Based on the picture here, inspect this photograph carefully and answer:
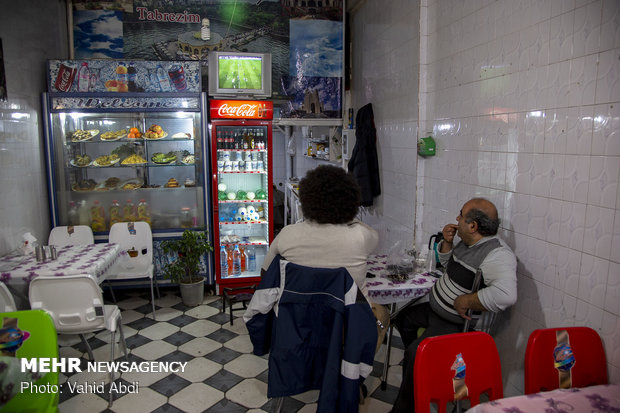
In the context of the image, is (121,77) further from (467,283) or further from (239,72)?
(467,283)

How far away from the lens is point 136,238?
4.48 m

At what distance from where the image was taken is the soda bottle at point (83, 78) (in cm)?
441

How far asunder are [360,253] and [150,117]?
3469mm

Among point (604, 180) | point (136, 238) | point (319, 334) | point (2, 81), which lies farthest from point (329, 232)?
point (2, 81)

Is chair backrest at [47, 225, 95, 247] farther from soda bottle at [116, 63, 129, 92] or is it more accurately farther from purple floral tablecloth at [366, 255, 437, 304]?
purple floral tablecloth at [366, 255, 437, 304]

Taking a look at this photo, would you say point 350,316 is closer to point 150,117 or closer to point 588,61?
point 588,61

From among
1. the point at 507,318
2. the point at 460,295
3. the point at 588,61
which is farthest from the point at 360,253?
the point at 588,61

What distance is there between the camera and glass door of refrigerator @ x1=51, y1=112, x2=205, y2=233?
468 centimetres

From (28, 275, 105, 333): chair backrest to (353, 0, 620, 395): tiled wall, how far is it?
2624mm

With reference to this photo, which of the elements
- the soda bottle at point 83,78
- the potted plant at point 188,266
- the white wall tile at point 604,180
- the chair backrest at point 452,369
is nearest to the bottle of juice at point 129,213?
the potted plant at point 188,266

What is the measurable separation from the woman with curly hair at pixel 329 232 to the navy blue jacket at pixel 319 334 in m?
0.12

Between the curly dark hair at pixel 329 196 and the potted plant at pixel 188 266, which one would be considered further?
the potted plant at pixel 188 266

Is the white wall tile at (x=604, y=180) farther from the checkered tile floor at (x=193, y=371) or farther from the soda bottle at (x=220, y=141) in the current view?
the soda bottle at (x=220, y=141)

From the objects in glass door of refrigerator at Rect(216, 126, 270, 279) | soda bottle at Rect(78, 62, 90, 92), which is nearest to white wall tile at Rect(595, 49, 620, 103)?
glass door of refrigerator at Rect(216, 126, 270, 279)
